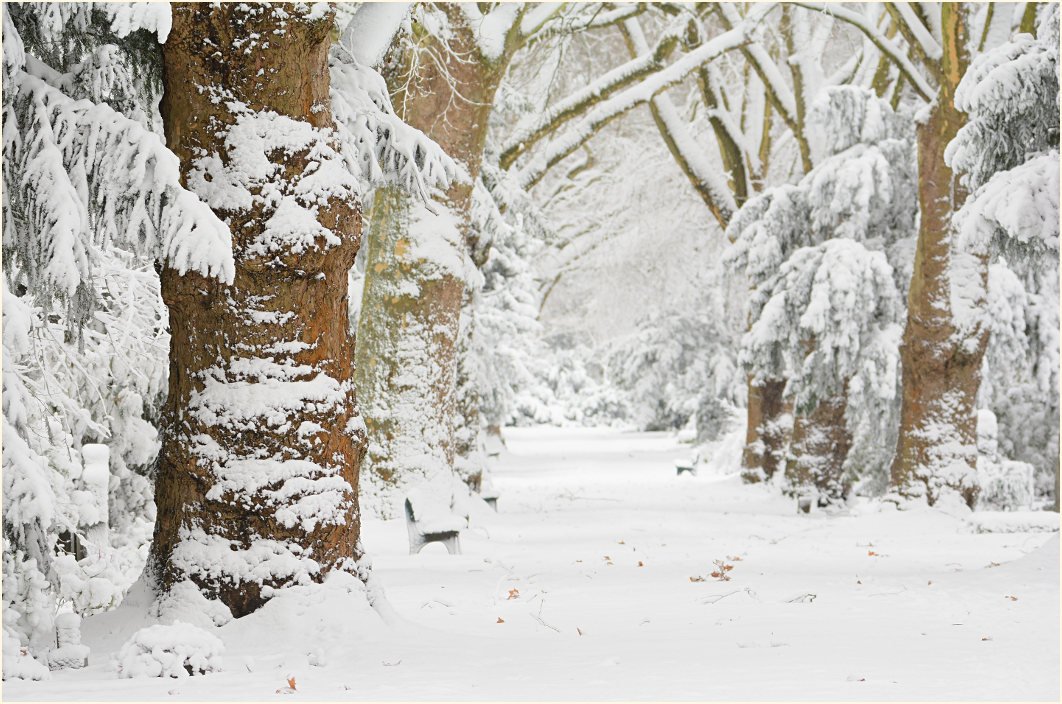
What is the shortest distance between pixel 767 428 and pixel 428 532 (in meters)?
9.46

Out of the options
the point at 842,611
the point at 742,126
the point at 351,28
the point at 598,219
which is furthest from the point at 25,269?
the point at 598,219

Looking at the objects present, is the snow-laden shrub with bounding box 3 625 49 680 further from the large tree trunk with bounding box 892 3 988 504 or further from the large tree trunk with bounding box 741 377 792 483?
the large tree trunk with bounding box 741 377 792 483

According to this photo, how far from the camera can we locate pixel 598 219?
25.8m

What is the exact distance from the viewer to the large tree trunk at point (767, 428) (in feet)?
51.2

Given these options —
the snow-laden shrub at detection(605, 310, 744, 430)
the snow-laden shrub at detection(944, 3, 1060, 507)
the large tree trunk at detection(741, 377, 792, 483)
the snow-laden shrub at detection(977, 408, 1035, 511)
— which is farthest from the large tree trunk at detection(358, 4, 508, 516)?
the snow-laden shrub at detection(605, 310, 744, 430)

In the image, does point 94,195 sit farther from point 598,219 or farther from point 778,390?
point 598,219

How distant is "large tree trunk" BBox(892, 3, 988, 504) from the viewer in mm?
10742

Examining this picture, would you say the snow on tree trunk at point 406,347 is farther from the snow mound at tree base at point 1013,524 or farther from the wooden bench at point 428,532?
the snow mound at tree base at point 1013,524

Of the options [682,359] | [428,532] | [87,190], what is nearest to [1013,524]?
[428,532]

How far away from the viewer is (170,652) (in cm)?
380

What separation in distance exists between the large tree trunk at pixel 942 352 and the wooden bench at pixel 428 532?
5668 mm

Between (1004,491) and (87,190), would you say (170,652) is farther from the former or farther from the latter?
(1004,491)

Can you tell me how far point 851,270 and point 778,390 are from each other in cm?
414

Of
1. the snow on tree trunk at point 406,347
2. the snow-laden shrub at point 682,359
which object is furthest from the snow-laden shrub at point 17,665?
the snow-laden shrub at point 682,359
